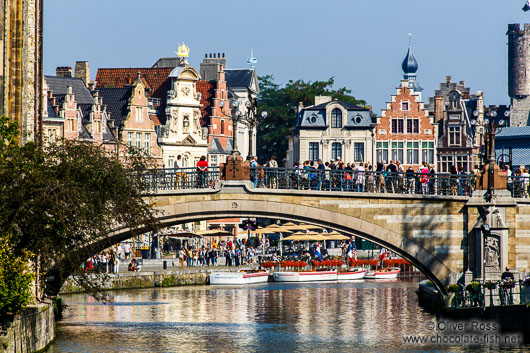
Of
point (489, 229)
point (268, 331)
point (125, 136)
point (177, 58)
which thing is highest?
point (177, 58)

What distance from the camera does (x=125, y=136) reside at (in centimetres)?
7656

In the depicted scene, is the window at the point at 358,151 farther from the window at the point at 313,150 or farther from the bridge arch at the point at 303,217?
the bridge arch at the point at 303,217

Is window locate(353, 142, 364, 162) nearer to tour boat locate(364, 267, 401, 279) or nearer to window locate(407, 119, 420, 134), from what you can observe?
window locate(407, 119, 420, 134)

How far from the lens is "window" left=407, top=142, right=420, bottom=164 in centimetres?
8925

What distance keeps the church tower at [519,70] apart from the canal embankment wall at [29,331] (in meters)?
83.7

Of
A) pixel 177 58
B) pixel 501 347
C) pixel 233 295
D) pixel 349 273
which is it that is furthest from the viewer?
pixel 177 58

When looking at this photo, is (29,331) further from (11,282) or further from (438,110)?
(438,110)

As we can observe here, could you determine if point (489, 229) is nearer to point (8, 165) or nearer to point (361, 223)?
point (361, 223)

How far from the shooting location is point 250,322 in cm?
4659

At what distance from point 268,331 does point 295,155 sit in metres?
54.2

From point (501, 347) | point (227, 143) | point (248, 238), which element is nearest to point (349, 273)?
point (248, 238)

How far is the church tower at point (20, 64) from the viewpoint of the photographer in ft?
117

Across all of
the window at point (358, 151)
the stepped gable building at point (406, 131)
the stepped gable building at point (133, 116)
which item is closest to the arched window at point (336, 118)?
the window at point (358, 151)

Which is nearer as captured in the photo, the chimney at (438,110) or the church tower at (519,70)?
the chimney at (438,110)
